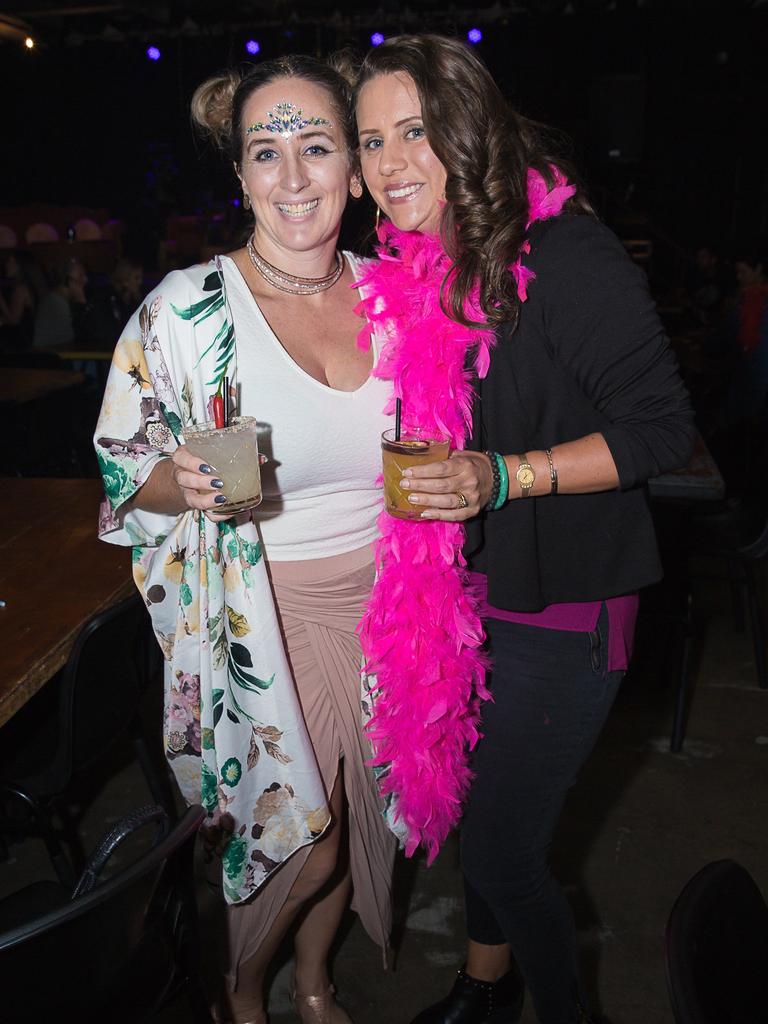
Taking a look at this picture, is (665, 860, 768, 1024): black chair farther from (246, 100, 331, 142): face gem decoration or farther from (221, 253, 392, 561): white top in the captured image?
(246, 100, 331, 142): face gem decoration

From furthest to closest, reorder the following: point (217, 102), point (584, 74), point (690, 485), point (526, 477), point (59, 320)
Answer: point (584, 74) < point (59, 320) < point (690, 485) < point (217, 102) < point (526, 477)

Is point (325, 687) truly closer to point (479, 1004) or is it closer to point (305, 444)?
point (305, 444)

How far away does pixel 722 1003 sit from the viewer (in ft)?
3.02

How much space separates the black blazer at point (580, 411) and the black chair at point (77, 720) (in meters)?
0.87

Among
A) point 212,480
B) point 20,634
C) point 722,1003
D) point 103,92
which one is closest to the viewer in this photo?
point 722,1003

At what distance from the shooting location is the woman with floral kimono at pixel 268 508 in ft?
4.83

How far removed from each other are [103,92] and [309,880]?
564 inches

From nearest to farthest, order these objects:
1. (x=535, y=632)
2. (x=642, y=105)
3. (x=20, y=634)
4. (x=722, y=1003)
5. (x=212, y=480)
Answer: (x=722, y=1003), (x=212, y=480), (x=535, y=632), (x=20, y=634), (x=642, y=105)

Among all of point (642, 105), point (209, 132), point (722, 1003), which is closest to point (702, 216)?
point (642, 105)

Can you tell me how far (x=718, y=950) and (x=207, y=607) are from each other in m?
0.94

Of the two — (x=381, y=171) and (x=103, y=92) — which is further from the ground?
(x=103, y=92)

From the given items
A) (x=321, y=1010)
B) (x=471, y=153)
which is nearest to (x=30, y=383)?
(x=321, y=1010)

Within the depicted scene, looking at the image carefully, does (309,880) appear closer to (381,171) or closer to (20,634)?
(20,634)

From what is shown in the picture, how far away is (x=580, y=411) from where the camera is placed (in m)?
A: 1.33
